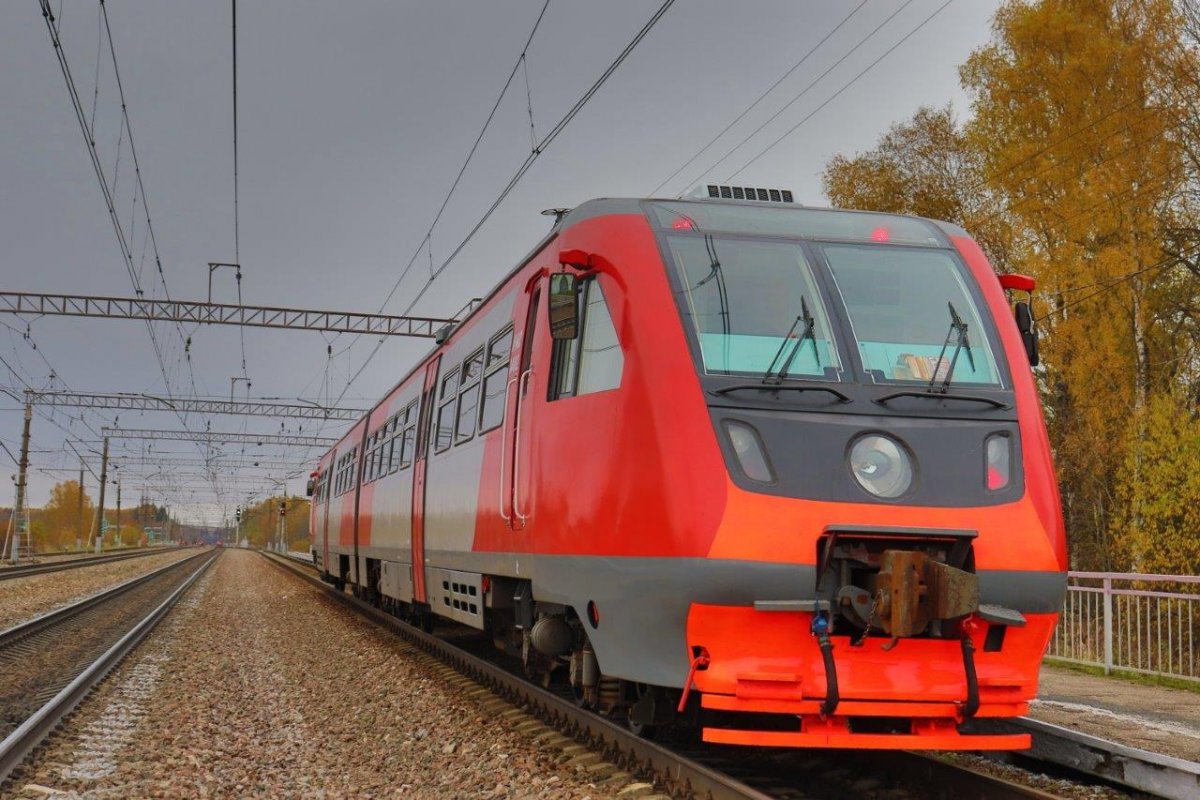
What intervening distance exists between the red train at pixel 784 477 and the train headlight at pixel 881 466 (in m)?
0.01

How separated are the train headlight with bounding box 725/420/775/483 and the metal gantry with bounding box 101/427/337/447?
4757 cm

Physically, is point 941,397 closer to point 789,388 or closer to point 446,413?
point 789,388

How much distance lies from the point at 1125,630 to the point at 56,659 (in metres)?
11.6

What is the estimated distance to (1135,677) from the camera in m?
11.2

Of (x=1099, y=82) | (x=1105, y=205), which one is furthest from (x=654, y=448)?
(x=1099, y=82)

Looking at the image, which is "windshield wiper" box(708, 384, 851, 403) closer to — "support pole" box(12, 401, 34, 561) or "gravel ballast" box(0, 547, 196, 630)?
"gravel ballast" box(0, 547, 196, 630)

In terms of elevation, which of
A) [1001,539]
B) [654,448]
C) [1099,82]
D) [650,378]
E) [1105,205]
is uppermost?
[1099,82]

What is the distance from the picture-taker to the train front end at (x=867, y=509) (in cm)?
525

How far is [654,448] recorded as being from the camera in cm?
567

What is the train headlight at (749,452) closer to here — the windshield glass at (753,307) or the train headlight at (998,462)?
the windshield glass at (753,307)

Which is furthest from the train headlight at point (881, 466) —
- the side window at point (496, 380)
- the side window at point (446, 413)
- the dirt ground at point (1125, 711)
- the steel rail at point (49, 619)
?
the steel rail at point (49, 619)

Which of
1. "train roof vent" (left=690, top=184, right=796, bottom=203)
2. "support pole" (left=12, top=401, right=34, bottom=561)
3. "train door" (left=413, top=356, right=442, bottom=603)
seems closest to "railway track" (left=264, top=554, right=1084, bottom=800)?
"train roof vent" (left=690, top=184, right=796, bottom=203)

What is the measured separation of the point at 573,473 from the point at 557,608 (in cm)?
108

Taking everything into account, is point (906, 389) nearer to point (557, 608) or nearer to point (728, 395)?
point (728, 395)
